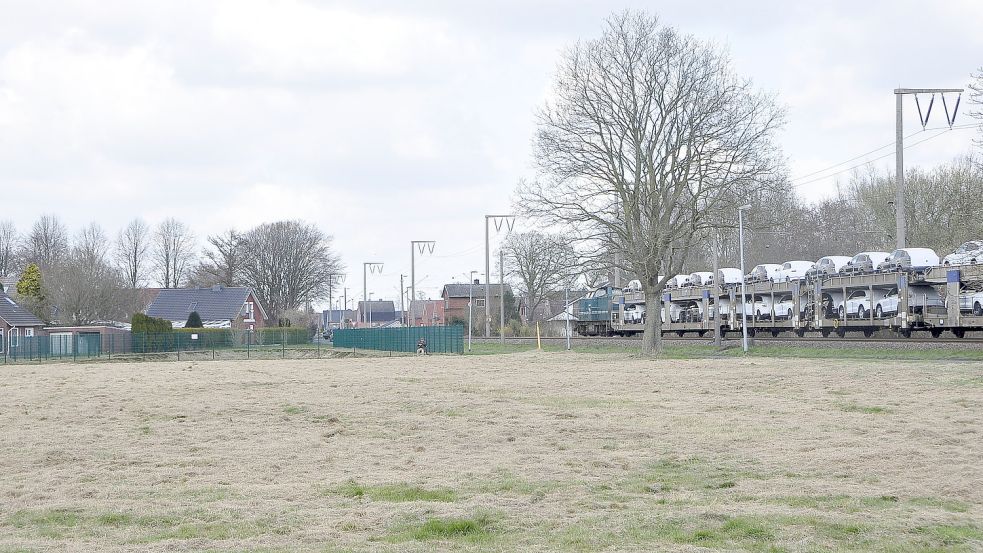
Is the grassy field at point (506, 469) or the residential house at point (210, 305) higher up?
the residential house at point (210, 305)

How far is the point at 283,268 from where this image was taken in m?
115

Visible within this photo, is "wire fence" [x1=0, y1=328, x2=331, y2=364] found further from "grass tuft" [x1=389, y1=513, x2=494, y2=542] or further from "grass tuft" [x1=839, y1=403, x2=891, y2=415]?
"grass tuft" [x1=389, y1=513, x2=494, y2=542]

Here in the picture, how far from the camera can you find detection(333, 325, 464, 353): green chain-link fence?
6112 centimetres

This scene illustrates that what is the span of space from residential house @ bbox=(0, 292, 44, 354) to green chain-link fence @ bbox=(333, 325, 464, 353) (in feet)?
80.2

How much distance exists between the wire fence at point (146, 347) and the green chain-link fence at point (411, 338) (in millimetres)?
3835

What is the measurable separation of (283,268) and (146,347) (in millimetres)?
43414

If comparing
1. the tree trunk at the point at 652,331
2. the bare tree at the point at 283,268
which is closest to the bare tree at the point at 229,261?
the bare tree at the point at 283,268

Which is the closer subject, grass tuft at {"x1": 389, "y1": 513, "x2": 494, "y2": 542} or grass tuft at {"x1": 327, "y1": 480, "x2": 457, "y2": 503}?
grass tuft at {"x1": 389, "y1": 513, "x2": 494, "y2": 542}

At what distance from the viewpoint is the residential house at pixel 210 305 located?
105 metres

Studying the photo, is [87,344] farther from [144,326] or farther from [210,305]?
[210,305]

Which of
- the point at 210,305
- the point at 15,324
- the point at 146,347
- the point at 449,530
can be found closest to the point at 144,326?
the point at 146,347

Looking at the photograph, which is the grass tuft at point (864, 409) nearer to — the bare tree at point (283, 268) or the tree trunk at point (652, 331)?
the tree trunk at point (652, 331)

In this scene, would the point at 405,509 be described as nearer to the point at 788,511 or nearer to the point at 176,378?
the point at 788,511

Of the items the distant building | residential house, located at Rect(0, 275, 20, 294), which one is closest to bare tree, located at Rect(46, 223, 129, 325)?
residential house, located at Rect(0, 275, 20, 294)
